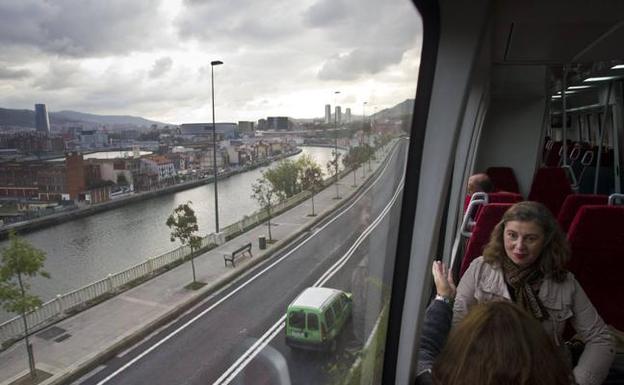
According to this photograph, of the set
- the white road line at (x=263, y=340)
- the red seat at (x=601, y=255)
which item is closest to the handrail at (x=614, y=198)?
the red seat at (x=601, y=255)

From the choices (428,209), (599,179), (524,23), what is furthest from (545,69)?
(428,209)

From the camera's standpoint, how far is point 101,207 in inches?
39.0

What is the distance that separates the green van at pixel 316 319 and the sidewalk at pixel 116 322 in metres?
0.28

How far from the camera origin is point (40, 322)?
82cm

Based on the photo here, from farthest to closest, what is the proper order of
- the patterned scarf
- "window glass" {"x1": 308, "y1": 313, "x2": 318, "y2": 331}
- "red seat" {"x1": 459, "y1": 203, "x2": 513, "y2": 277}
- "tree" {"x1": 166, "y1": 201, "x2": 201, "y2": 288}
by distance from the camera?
"red seat" {"x1": 459, "y1": 203, "x2": 513, "y2": 277}, the patterned scarf, "window glass" {"x1": 308, "y1": 313, "x2": 318, "y2": 331}, "tree" {"x1": 166, "y1": 201, "x2": 201, "y2": 288}

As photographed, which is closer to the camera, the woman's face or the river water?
the river water

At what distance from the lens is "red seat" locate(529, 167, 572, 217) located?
5.73m

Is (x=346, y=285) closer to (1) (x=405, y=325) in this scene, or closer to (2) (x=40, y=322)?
(1) (x=405, y=325)

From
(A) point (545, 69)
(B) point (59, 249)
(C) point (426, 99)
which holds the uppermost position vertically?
(A) point (545, 69)

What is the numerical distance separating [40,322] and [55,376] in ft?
0.32

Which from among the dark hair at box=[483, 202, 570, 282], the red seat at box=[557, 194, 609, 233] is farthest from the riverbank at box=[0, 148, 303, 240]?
the red seat at box=[557, 194, 609, 233]

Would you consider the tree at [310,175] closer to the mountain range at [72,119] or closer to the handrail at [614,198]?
the mountain range at [72,119]

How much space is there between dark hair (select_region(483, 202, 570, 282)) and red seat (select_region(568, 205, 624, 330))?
423 millimetres

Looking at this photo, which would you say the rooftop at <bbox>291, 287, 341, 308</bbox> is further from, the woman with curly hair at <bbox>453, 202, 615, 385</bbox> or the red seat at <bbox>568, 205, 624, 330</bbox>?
the red seat at <bbox>568, 205, 624, 330</bbox>
